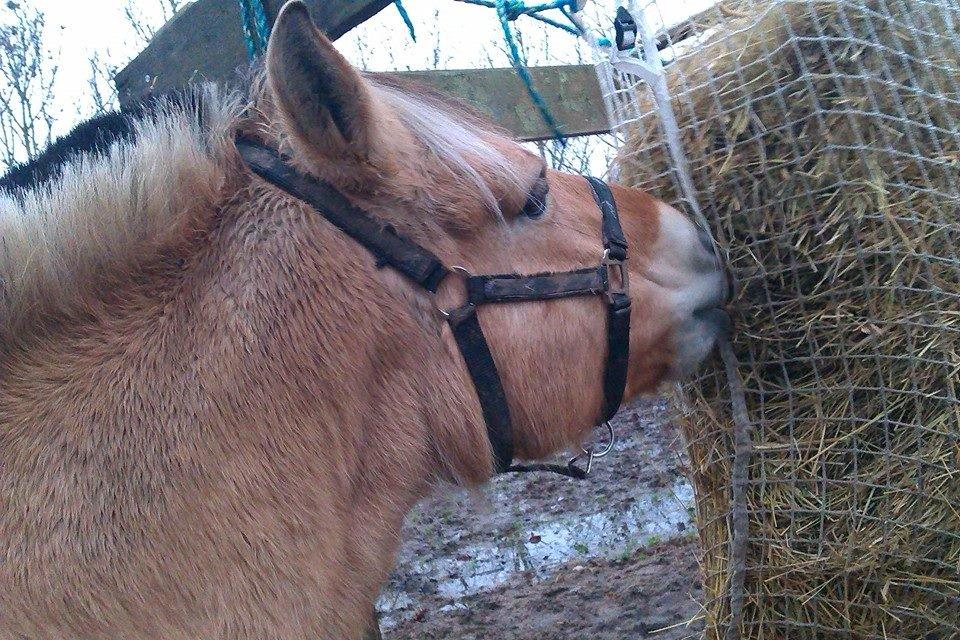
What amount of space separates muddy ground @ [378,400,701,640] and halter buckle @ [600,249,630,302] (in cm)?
84

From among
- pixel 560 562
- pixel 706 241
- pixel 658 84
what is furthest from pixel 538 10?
pixel 560 562

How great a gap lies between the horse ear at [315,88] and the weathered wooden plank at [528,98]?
126 cm

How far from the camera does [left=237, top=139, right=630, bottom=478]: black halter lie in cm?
161

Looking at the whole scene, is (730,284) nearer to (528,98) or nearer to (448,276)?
(448,276)

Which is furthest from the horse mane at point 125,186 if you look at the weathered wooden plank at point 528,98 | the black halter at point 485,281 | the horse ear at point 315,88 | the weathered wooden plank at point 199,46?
the weathered wooden plank at point 528,98

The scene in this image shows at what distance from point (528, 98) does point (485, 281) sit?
1574 millimetres

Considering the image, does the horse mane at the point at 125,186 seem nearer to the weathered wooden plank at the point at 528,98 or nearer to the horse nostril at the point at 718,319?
the horse nostril at the point at 718,319

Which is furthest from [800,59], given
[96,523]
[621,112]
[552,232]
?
[96,523]

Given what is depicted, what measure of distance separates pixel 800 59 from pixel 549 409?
1.01 metres

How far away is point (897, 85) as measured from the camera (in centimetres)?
177

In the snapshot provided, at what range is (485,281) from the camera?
1684 millimetres

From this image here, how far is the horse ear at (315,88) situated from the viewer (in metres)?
1.37

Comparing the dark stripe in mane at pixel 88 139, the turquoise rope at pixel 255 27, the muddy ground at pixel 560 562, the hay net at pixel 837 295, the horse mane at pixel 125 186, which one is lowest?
the muddy ground at pixel 560 562

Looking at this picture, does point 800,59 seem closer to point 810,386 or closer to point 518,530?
point 810,386
